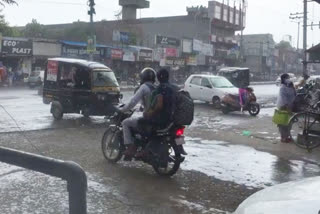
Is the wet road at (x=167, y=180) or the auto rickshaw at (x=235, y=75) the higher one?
the auto rickshaw at (x=235, y=75)

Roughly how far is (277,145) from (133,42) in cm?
4143

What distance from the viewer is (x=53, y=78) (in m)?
14.4

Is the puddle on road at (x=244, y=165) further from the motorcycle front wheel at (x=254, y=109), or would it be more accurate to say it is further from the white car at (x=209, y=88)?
the white car at (x=209, y=88)

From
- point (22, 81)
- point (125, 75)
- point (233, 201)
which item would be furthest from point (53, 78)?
point (125, 75)

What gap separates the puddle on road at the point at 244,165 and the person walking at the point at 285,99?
1435mm

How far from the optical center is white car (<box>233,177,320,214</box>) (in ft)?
8.29

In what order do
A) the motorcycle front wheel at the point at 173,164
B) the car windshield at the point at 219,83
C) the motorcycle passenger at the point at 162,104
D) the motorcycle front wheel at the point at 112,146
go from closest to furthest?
the motorcycle passenger at the point at 162,104
the motorcycle front wheel at the point at 173,164
the motorcycle front wheel at the point at 112,146
the car windshield at the point at 219,83

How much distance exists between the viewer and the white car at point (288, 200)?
99.4 inches

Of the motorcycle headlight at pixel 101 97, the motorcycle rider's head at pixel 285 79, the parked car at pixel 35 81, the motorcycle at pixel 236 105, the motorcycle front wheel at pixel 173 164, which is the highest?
the motorcycle rider's head at pixel 285 79

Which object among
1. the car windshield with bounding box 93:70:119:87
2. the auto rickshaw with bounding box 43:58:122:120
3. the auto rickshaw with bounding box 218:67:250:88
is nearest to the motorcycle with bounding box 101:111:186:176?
the auto rickshaw with bounding box 43:58:122:120

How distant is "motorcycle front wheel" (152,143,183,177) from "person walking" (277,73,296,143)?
4610 mm

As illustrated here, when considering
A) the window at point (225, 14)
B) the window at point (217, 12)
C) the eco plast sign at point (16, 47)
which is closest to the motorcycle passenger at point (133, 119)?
the eco plast sign at point (16, 47)

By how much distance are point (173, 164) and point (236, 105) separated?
36.3 ft

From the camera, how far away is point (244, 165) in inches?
317
